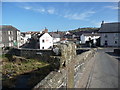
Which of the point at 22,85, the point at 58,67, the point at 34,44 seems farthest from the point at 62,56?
the point at 34,44

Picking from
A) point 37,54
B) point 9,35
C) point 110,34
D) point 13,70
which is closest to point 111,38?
point 110,34

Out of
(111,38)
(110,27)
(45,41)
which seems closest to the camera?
(45,41)

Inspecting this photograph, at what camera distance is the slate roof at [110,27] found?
1978 inches

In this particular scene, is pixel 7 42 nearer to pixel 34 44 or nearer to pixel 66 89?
pixel 34 44

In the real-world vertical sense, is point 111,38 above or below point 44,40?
above

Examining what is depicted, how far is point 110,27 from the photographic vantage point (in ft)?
168

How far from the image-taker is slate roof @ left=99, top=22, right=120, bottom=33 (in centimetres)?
5025

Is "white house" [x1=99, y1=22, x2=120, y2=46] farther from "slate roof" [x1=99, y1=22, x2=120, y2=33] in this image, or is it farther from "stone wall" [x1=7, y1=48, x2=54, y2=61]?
"stone wall" [x1=7, y1=48, x2=54, y2=61]

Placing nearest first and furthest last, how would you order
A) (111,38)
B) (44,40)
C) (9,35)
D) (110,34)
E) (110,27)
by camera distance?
(44,40) < (110,34) < (111,38) < (110,27) < (9,35)

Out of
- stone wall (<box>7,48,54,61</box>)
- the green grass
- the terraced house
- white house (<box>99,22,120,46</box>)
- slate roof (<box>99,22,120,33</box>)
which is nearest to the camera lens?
the green grass

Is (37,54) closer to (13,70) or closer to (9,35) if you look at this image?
(13,70)

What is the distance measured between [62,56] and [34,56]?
22.0 m

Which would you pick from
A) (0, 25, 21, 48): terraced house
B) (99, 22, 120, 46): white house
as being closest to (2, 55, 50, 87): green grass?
(0, 25, 21, 48): terraced house

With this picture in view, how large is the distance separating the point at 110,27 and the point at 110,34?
2.95 meters
